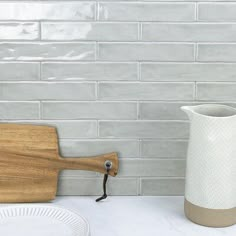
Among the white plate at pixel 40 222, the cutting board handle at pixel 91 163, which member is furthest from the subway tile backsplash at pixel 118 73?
the white plate at pixel 40 222

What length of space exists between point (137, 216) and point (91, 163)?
0.19 m

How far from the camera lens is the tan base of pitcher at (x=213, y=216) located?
1201 mm

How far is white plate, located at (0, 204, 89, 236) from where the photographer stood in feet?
3.89

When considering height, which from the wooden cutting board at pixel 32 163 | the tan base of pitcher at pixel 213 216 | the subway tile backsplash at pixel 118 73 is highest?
the subway tile backsplash at pixel 118 73

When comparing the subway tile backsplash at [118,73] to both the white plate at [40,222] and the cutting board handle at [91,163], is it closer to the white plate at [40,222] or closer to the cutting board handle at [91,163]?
the cutting board handle at [91,163]

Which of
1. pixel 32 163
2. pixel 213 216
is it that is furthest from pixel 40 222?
pixel 213 216

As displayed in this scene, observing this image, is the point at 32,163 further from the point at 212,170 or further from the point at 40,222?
Result: the point at 212,170

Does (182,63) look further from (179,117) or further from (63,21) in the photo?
(63,21)

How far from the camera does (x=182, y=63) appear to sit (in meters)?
1.32

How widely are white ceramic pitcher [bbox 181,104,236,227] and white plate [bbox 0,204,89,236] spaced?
276 mm

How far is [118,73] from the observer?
4.34 ft

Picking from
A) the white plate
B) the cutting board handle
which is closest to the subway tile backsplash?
the cutting board handle

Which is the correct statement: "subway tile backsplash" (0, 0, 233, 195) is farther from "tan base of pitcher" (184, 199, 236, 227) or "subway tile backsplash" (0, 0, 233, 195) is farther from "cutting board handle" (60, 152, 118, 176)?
"tan base of pitcher" (184, 199, 236, 227)

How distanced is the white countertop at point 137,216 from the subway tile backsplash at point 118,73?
57 millimetres
